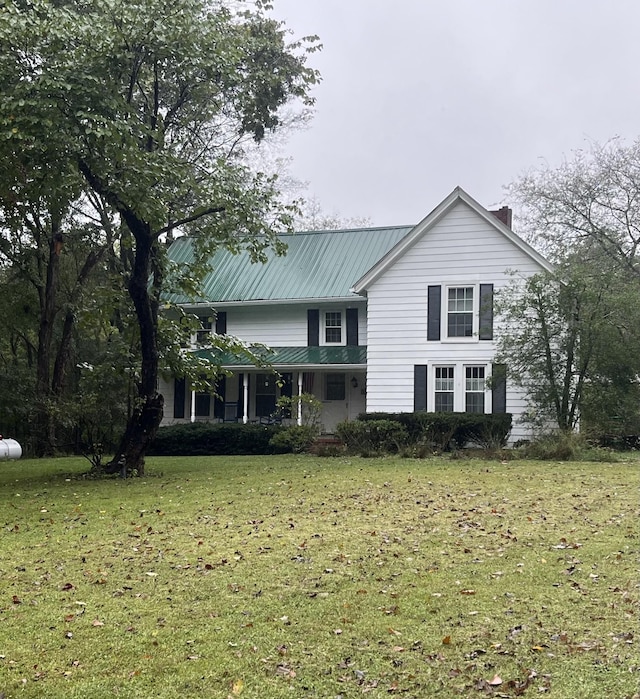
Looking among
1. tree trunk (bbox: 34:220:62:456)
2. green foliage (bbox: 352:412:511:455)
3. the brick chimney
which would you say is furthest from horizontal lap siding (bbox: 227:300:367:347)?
green foliage (bbox: 352:412:511:455)

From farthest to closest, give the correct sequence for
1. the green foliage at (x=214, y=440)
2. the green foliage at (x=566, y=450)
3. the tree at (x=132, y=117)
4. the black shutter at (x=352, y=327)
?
1. the black shutter at (x=352, y=327)
2. the green foliage at (x=214, y=440)
3. the green foliage at (x=566, y=450)
4. the tree at (x=132, y=117)

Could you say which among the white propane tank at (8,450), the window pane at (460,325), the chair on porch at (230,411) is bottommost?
the white propane tank at (8,450)

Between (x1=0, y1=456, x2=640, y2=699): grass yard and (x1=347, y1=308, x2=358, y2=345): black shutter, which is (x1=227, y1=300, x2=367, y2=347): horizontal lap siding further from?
(x1=0, y1=456, x2=640, y2=699): grass yard

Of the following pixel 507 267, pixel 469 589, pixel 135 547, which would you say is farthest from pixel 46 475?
pixel 507 267

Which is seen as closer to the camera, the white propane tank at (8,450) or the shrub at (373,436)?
the shrub at (373,436)

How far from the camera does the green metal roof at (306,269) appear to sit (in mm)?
25766

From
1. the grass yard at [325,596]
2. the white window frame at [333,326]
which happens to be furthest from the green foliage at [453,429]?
the grass yard at [325,596]

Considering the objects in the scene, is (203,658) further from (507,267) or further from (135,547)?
(507,267)

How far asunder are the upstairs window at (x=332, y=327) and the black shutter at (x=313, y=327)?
0.28m

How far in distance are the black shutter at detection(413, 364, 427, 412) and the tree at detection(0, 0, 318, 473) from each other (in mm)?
8615

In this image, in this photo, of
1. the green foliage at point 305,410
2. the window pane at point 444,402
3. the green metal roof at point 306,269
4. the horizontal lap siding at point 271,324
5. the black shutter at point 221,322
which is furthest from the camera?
the black shutter at point 221,322

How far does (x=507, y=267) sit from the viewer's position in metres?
21.8

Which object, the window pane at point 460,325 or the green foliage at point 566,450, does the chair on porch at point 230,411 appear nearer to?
the window pane at point 460,325

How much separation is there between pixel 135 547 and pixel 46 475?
29.4 ft
